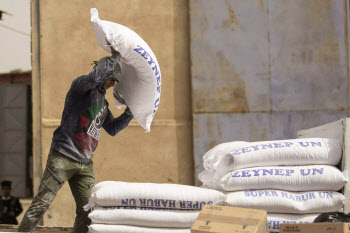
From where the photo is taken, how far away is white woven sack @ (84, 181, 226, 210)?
3277 millimetres

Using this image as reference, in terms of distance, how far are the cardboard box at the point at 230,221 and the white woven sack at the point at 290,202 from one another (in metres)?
0.36

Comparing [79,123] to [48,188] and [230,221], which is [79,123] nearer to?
[48,188]

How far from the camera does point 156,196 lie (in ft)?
10.9

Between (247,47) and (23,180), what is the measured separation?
214 inches

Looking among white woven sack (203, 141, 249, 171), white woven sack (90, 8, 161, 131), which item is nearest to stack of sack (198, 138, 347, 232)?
white woven sack (203, 141, 249, 171)

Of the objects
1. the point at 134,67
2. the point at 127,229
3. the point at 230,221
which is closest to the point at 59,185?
the point at 127,229

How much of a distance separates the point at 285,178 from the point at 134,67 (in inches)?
60.4

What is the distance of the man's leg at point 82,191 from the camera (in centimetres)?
403

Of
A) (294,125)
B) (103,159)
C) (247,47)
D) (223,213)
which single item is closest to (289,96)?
(294,125)

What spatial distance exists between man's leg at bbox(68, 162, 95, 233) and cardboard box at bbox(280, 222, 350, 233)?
70.3 inches

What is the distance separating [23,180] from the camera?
9.75m

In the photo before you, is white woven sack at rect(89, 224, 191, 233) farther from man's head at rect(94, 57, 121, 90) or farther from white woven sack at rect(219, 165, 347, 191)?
man's head at rect(94, 57, 121, 90)

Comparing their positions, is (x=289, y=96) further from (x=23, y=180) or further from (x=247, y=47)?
(x=23, y=180)

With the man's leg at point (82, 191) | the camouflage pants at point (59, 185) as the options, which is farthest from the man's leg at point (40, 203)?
the man's leg at point (82, 191)
